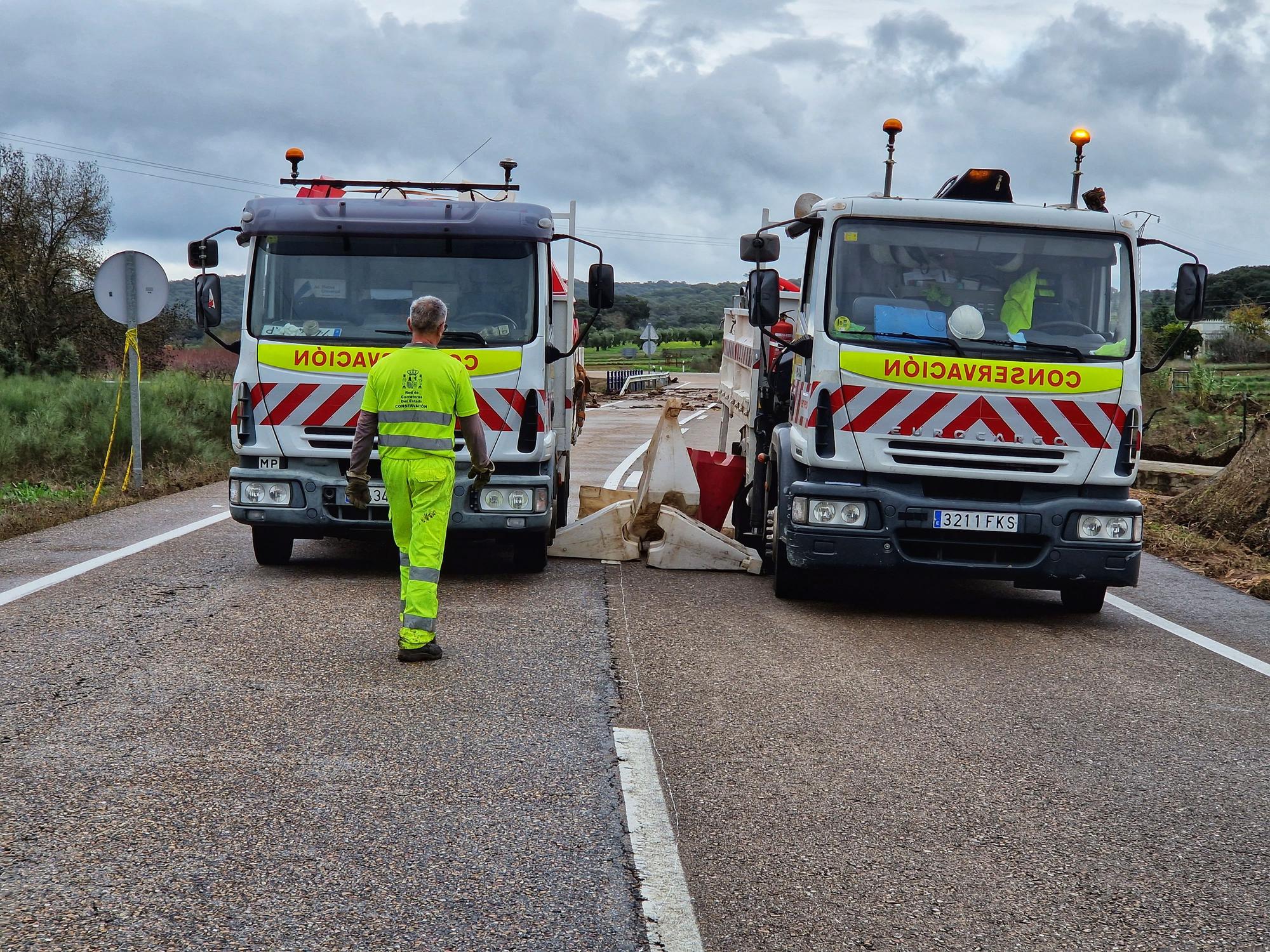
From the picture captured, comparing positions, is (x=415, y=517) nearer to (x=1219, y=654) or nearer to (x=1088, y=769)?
(x=1088, y=769)

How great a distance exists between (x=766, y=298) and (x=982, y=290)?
138 cm

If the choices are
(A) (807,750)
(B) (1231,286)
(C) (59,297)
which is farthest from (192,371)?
(B) (1231,286)

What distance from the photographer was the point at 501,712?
598 cm

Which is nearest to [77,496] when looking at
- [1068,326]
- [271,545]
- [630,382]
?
[271,545]

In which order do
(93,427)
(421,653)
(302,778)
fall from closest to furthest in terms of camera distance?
(302,778)
(421,653)
(93,427)

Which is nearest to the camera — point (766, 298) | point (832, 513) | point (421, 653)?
point (421, 653)

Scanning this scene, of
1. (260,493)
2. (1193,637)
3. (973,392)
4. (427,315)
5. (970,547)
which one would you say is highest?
(427,315)

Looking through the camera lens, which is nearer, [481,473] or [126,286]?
[481,473]

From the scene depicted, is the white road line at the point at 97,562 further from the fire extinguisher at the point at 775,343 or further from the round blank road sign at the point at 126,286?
the fire extinguisher at the point at 775,343

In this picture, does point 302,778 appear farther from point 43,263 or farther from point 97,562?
point 43,263

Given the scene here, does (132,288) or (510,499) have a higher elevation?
(132,288)

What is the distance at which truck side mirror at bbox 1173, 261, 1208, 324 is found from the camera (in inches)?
339

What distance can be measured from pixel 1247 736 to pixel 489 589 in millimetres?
4930

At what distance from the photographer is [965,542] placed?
8.64m
